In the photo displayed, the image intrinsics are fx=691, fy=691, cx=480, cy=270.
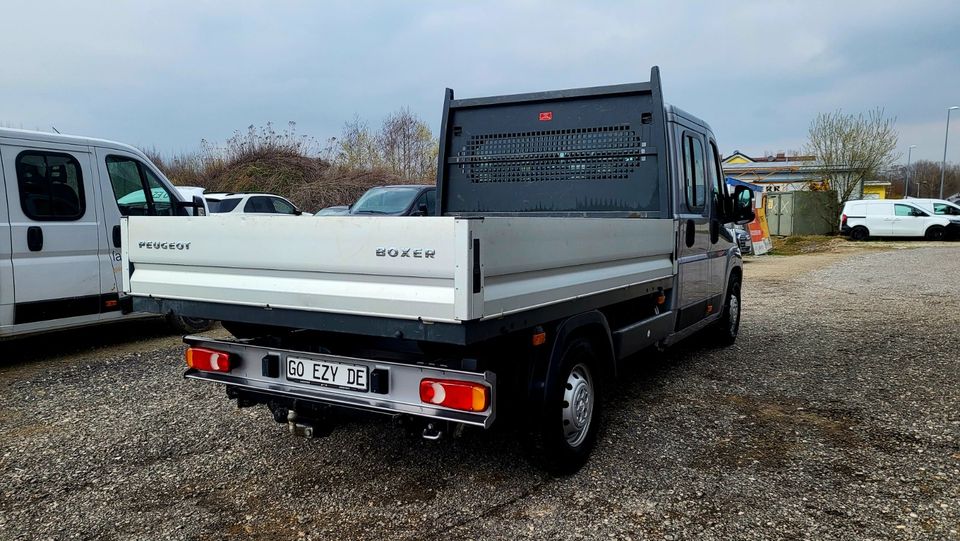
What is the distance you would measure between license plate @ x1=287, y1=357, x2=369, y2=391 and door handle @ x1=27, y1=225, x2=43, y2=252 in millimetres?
4090

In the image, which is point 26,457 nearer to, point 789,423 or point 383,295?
point 383,295

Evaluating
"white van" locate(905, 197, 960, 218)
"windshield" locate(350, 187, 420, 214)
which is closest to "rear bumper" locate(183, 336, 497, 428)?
"windshield" locate(350, 187, 420, 214)

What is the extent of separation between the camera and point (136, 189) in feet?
24.0

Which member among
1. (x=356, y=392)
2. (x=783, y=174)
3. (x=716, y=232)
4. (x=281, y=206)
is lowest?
(x=356, y=392)

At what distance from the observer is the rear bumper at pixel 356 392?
10.3 ft

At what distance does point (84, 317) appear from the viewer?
6.66 meters

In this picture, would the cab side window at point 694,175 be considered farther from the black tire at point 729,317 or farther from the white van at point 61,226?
the white van at point 61,226

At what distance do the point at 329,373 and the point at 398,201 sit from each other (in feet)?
33.0

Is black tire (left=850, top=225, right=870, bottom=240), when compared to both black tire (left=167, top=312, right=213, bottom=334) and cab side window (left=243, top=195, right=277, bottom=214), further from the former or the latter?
black tire (left=167, top=312, right=213, bottom=334)

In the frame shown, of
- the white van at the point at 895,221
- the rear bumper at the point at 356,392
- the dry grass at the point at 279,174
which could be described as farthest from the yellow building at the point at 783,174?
the rear bumper at the point at 356,392

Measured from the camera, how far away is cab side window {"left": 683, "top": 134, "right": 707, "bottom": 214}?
5.38m

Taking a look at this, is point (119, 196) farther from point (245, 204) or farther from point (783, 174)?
point (783, 174)

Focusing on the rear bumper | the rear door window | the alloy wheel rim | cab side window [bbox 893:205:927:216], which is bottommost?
the alloy wheel rim

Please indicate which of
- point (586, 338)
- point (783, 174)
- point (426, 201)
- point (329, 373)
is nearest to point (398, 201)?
point (426, 201)
